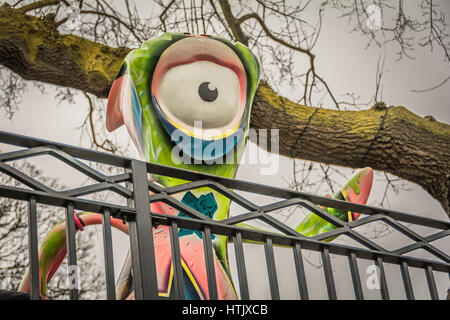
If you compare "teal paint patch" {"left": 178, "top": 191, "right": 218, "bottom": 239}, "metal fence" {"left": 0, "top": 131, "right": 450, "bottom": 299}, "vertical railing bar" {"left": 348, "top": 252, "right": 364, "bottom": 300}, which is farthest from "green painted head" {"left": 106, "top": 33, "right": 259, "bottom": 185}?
"vertical railing bar" {"left": 348, "top": 252, "right": 364, "bottom": 300}

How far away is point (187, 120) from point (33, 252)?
1.65 metres

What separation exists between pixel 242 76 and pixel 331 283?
1.61 m

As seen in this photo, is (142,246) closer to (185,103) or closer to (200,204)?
(200,204)

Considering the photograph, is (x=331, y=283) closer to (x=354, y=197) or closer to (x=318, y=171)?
(x=354, y=197)

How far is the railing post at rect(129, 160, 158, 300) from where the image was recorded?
219cm

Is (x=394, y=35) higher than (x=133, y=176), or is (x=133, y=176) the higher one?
(x=394, y=35)

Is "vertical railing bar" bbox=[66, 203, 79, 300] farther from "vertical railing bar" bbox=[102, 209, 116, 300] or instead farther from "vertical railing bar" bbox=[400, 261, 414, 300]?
"vertical railing bar" bbox=[400, 261, 414, 300]

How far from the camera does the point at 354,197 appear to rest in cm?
393

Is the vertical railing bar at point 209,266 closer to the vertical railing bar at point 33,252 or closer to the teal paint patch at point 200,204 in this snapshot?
the vertical railing bar at point 33,252

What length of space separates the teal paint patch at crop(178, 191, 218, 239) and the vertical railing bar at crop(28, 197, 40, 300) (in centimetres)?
139

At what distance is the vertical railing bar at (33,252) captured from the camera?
1996 mm

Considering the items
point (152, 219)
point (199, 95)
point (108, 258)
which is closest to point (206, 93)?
point (199, 95)

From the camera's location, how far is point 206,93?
12.0ft
